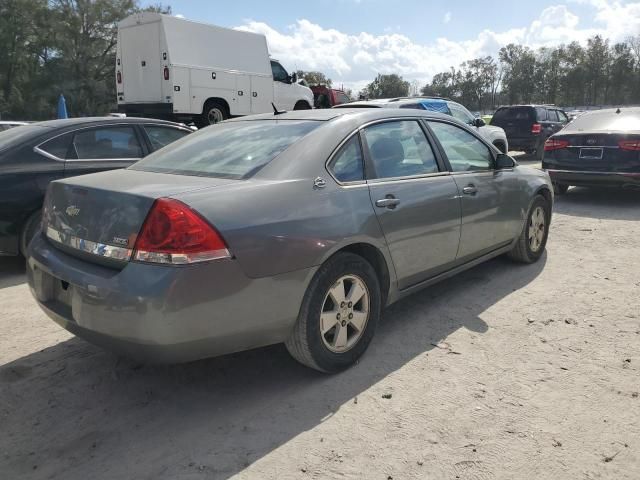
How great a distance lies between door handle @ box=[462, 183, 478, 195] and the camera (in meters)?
4.16

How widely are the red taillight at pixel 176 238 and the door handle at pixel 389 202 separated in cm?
118

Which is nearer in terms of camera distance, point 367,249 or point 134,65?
point 367,249

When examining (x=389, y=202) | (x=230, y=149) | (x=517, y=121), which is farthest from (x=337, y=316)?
(x=517, y=121)

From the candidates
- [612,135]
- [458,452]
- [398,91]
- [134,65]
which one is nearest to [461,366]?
[458,452]

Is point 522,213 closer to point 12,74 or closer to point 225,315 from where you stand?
point 225,315

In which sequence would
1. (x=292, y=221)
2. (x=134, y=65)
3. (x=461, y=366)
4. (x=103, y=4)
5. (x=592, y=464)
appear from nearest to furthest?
(x=592, y=464), (x=292, y=221), (x=461, y=366), (x=134, y=65), (x=103, y=4)

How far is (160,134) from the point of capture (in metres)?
6.36

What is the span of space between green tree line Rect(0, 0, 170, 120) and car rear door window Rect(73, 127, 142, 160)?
44.9 meters

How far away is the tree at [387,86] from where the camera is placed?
357ft

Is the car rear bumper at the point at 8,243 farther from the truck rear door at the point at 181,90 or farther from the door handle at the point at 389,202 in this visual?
the truck rear door at the point at 181,90

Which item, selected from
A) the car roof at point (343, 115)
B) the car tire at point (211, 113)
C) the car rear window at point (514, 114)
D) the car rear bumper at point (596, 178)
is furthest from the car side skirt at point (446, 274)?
the car rear window at point (514, 114)

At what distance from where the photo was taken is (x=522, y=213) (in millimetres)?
4957

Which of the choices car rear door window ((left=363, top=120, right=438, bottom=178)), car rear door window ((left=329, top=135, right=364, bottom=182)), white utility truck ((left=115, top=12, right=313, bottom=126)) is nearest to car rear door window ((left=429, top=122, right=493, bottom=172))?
car rear door window ((left=363, top=120, right=438, bottom=178))

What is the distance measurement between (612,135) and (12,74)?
173 feet
